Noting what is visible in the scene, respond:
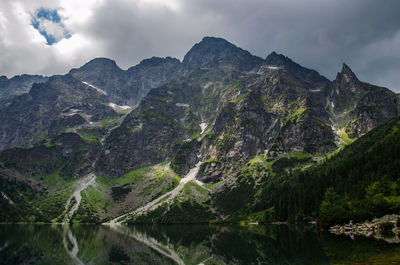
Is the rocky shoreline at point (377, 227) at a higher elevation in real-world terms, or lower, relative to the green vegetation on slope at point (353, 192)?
lower

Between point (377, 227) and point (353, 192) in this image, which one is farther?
point (353, 192)

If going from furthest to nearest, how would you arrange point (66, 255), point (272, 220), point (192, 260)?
point (272, 220) < point (66, 255) < point (192, 260)

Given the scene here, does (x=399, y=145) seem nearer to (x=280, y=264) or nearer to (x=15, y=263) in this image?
(x=280, y=264)

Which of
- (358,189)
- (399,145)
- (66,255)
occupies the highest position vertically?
(399,145)

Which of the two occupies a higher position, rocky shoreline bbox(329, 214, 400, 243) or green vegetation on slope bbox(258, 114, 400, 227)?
green vegetation on slope bbox(258, 114, 400, 227)

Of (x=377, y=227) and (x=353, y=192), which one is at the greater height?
(x=353, y=192)

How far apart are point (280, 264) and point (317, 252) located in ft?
32.2

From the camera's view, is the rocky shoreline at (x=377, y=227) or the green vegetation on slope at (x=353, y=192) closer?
the rocky shoreline at (x=377, y=227)

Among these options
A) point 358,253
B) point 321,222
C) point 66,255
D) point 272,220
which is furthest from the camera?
point 272,220

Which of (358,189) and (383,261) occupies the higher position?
(358,189)

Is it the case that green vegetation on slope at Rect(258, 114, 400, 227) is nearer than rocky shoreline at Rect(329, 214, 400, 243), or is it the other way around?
rocky shoreline at Rect(329, 214, 400, 243)

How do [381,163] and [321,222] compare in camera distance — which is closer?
[321,222]

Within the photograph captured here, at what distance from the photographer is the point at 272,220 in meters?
181

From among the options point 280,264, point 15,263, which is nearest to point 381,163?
point 280,264
